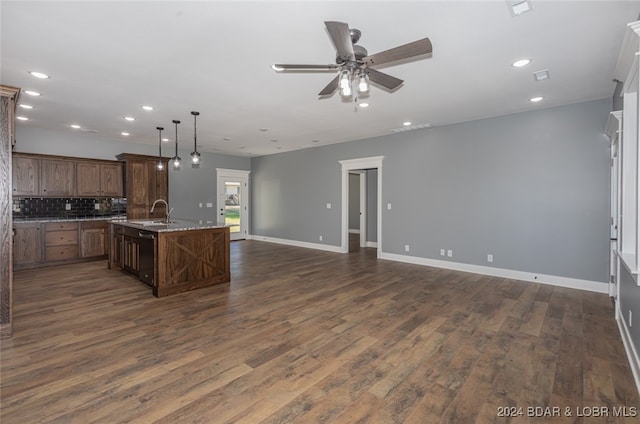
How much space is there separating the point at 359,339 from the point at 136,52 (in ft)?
11.8

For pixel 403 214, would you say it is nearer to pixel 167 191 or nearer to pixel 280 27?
pixel 280 27

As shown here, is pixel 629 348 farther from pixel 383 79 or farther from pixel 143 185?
pixel 143 185

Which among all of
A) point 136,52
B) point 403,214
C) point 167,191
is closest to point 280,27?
point 136,52

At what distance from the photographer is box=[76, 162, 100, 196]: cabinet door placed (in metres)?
6.47

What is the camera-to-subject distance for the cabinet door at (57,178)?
609cm

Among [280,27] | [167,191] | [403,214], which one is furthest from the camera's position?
[167,191]

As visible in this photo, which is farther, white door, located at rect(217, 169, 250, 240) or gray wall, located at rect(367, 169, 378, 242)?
white door, located at rect(217, 169, 250, 240)

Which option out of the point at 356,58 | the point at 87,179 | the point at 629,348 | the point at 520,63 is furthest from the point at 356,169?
the point at 87,179

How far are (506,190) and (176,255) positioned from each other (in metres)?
5.45

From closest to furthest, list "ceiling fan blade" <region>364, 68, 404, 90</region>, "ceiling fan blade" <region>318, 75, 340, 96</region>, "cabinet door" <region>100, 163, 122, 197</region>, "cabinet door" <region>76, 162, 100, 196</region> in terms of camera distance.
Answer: "ceiling fan blade" <region>364, 68, 404, 90</region> < "ceiling fan blade" <region>318, 75, 340, 96</region> < "cabinet door" <region>76, 162, 100, 196</region> < "cabinet door" <region>100, 163, 122, 197</region>

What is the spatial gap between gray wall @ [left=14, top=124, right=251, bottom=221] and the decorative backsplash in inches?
39.4

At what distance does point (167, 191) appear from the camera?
7.47m

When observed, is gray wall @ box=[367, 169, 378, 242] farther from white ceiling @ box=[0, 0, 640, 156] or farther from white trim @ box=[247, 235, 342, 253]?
white ceiling @ box=[0, 0, 640, 156]

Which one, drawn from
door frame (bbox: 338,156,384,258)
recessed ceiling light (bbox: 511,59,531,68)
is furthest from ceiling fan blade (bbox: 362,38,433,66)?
door frame (bbox: 338,156,384,258)
